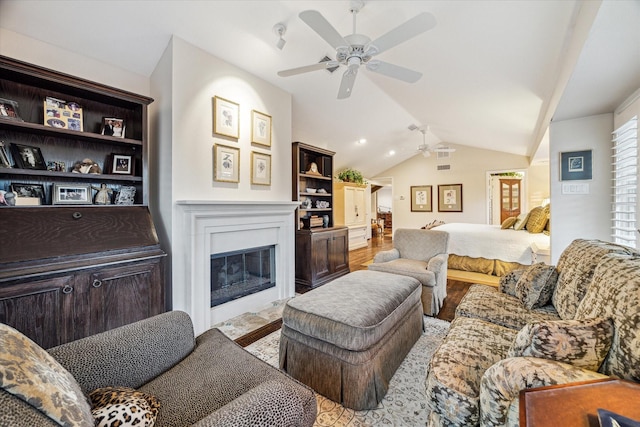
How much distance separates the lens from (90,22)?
2.19 meters

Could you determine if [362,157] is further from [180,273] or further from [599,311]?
[599,311]

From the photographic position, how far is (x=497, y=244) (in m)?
4.27

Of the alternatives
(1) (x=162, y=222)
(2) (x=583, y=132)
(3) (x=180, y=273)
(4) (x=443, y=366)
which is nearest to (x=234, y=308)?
(3) (x=180, y=273)

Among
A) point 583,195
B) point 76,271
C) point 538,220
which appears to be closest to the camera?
point 76,271

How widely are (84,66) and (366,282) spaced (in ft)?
10.3

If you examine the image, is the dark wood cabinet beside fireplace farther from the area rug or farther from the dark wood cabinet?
the dark wood cabinet

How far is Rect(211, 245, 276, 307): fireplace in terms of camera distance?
2.91 metres

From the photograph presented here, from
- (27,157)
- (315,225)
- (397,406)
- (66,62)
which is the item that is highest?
(66,62)

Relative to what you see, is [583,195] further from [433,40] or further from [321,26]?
[321,26]

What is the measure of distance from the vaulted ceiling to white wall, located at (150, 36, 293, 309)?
147 millimetres

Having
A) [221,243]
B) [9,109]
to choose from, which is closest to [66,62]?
[9,109]

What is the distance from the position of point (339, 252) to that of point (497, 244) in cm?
251

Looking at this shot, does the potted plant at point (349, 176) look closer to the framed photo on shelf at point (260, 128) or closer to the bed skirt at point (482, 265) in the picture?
the bed skirt at point (482, 265)

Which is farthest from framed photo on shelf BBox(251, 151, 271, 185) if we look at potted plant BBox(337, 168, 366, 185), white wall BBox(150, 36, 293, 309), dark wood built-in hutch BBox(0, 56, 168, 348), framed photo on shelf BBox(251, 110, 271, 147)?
potted plant BBox(337, 168, 366, 185)
